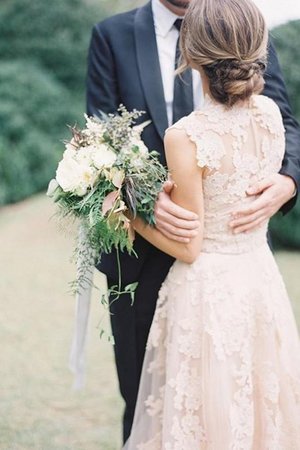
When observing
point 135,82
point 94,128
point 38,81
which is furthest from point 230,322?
point 38,81

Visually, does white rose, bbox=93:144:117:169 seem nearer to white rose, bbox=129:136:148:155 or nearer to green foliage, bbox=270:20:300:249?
white rose, bbox=129:136:148:155

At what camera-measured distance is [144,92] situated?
127 inches

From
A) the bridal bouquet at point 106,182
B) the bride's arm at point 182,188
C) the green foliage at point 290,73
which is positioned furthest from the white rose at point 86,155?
the green foliage at point 290,73

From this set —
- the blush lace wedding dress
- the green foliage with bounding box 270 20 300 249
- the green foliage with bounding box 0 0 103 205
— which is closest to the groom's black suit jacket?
the blush lace wedding dress

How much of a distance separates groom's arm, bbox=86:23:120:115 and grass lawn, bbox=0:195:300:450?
21.0 inches

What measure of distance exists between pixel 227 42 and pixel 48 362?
3583mm

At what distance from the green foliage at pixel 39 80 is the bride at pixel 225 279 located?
374 inches

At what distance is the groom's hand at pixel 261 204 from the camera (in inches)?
114

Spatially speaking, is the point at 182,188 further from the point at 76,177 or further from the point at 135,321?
the point at 135,321

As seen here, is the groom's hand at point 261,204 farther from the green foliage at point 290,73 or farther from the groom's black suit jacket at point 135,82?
the green foliage at point 290,73

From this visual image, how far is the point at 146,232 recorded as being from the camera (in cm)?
294

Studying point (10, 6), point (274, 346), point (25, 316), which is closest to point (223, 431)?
point (274, 346)

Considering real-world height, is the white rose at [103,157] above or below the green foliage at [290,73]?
above

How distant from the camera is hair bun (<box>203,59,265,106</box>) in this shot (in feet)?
8.86
